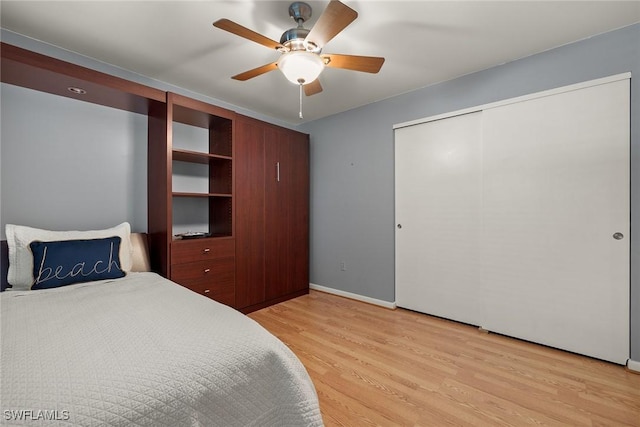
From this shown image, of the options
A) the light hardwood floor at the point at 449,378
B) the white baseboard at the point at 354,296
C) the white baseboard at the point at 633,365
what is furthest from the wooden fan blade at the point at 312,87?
the white baseboard at the point at 633,365

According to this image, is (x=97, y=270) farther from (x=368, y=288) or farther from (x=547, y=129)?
(x=547, y=129)

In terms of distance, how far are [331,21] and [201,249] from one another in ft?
7.23

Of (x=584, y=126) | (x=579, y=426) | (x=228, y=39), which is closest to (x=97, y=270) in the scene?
(x=228, y=39)

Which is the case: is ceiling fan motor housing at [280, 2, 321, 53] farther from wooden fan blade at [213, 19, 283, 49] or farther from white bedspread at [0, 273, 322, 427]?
white bedspread at [0, 273, 322, 427]

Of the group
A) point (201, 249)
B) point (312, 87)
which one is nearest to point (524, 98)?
point (312, 87)

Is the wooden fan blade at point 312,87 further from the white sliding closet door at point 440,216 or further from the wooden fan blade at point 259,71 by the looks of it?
the white sliding closet door at point 440,216

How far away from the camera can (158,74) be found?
2.67m

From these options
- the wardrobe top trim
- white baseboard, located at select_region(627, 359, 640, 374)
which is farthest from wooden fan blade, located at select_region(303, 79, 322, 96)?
white baseboard, located at select_region(627, 359, 640, 374)

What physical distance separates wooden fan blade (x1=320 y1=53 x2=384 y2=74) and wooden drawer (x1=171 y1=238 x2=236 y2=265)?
6.41 ft

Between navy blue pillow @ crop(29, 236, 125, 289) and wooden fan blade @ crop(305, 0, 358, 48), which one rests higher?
wooden fan blade @ crop(305, 0, 358, 48)

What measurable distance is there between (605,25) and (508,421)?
2709mm

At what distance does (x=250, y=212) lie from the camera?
3086 mm

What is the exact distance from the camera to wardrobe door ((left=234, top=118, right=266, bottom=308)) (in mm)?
2971

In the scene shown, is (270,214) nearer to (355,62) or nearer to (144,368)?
(355,62)
